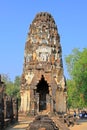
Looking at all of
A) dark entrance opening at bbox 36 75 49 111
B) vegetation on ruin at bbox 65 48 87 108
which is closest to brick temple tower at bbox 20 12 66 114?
dark entrance opening at bbox 36 75 49 111

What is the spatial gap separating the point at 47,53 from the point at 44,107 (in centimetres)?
400

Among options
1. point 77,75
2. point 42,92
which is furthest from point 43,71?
point 77,75

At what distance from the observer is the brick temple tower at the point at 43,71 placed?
25.5 meters

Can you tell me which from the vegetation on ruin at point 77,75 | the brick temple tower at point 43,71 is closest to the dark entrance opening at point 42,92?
the brick temple tower at point 43,71

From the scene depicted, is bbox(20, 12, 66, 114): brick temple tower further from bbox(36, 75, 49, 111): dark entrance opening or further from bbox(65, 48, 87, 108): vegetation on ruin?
bbox(65, 48, 87, 108): vegetation on ruin

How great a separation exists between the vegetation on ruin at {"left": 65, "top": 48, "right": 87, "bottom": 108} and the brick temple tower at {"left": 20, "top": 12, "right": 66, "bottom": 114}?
675 centimetres

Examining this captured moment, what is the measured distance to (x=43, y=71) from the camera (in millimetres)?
25672

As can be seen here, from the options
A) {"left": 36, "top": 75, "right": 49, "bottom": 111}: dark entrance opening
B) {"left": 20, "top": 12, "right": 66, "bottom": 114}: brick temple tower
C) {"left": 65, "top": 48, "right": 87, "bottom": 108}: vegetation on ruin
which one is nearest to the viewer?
{"left": 20, "top": 12, "right": 66, "bottom": 114}: brick temple tower

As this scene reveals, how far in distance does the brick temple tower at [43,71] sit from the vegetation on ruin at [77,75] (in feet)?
22.2

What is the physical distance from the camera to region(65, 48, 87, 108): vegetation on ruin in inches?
1321

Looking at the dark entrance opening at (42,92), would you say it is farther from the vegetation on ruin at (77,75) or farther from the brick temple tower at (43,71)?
the vegetation on ruin at (77,75)

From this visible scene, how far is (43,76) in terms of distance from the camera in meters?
25.7

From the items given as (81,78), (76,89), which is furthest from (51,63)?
(76,89)

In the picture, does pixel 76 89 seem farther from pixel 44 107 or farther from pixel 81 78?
pixel 44 107
